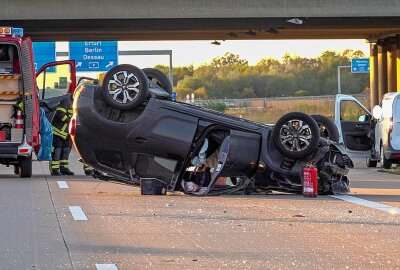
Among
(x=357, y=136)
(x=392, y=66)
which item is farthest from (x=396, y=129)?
(x=392, y=66)

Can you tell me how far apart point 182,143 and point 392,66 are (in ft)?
113

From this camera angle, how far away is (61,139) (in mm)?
23172

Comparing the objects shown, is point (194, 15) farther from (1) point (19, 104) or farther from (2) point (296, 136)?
(2) point (296, 136)

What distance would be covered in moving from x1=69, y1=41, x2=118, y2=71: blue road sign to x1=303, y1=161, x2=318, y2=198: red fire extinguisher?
39770 millimetres

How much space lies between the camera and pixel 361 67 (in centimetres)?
6831

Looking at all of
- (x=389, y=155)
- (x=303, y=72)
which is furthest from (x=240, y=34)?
(x=303, y=72)

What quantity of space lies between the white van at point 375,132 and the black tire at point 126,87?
10410 mm

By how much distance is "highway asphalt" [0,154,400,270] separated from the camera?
9.77m

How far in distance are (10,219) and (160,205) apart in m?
2.39

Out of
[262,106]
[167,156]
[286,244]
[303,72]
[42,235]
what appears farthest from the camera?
[303,72]

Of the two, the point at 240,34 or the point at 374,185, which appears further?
the point at 240,34

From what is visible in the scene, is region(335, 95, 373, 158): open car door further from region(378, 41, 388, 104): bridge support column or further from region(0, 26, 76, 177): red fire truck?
region(378, 41, 388, 104): bridge support column

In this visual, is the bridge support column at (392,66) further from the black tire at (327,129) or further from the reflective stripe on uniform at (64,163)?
the black tire at (327,129)

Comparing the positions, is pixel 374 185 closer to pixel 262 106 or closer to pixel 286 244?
pixel 286 244
